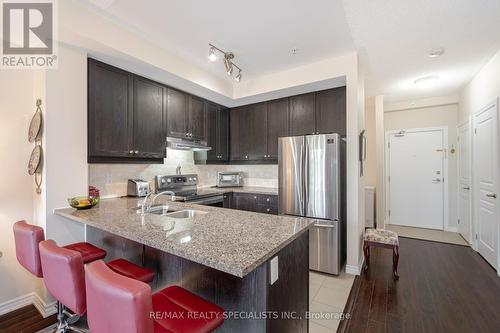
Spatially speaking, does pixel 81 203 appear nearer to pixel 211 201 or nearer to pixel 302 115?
pixel 211 201

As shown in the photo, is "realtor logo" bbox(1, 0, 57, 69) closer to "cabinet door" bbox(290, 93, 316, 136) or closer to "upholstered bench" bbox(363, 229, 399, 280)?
"cabinet door" bbox(290, 93, 316, 136)

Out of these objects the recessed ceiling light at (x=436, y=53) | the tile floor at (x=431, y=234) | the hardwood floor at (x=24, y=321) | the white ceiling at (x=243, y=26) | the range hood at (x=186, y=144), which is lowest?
the tile floor at (x=431, y=234)

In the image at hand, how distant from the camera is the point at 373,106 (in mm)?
4918

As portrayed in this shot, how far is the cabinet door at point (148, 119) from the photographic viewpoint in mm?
2779

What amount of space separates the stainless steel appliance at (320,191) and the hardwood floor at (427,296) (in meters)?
0.50

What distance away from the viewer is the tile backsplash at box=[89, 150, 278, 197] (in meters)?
2.71

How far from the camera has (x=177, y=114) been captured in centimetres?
330

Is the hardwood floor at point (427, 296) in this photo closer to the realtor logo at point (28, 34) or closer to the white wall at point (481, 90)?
the white wall at point (481, 90)

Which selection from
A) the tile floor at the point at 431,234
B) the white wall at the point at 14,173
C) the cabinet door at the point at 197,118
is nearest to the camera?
the white wall at the point at 14,173

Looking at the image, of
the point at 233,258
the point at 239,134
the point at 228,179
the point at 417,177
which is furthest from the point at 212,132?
the point at 417,177

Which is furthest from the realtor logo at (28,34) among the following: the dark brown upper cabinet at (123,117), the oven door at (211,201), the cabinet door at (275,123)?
the cabinet door at (275,123)

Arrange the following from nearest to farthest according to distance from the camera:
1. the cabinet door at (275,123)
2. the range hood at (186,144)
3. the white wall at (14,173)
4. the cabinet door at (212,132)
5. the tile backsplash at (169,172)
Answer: the white wall at (14,173), the tile backsplash at (169,172), the range hood at (186,144), the cabinet door at (275,123), the cabinet door at (212,132)

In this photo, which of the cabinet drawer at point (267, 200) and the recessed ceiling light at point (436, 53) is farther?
the cabinet drawer at point (267, 200)

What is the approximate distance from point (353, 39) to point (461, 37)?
3.89 ft
